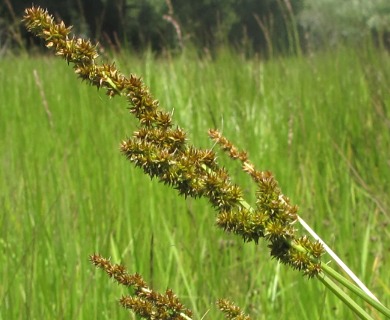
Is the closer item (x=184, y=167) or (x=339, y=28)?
(x=184, y=167)

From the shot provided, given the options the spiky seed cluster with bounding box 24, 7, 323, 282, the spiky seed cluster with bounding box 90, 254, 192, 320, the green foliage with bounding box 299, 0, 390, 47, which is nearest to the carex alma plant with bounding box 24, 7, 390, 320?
the spiky seed cluster with bounding box 24, 7, 323, 282

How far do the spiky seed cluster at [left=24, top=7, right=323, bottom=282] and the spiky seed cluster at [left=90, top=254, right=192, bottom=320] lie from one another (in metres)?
0.11

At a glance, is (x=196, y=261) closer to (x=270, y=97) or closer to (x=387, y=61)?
(x=270, y=97)

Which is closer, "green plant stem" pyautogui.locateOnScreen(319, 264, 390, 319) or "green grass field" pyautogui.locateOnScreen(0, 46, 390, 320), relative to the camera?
"green plant stem" pyautogui.locateOnScreen(319, 264, 390, 319)

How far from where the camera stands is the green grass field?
4.42 ft

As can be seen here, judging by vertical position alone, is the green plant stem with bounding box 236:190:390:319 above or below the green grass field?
above

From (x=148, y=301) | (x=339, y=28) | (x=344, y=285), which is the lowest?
(x=148, y=301)

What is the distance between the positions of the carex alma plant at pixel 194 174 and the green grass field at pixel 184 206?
12 cm

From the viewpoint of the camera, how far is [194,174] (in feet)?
1.71

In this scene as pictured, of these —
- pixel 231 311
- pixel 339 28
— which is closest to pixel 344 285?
pixel 231 311

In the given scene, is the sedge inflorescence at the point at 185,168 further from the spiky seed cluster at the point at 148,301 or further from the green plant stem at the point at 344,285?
the spiky seed cluster at the point at 148,301

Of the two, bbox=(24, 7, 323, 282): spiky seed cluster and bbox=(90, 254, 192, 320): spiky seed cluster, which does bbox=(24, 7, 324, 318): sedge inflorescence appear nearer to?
bbox=(24, 7, 323, 282): spiky seed cluster

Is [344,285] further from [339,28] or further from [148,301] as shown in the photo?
[339,28]

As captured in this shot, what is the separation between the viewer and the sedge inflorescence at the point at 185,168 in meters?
0.51
